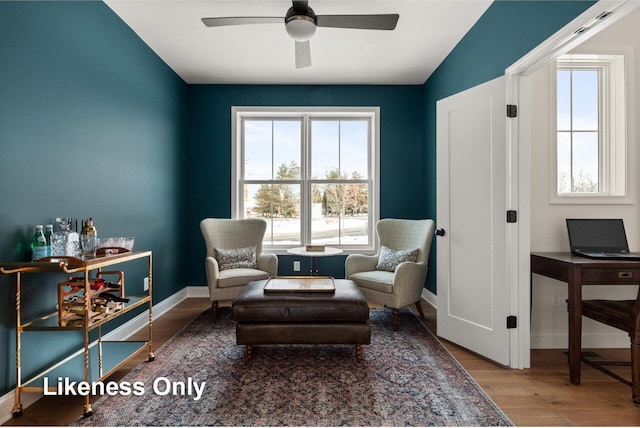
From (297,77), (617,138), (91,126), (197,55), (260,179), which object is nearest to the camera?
(91,126)

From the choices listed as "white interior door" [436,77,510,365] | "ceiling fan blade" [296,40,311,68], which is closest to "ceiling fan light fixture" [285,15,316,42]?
"ceiling fan blade" [296,40,311,68]

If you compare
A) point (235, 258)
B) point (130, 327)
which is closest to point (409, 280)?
point (235, 258)

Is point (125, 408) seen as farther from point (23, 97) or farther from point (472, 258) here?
point (472, 258)

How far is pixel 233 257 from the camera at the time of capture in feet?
12.7

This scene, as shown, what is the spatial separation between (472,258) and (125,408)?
2573 millimetres

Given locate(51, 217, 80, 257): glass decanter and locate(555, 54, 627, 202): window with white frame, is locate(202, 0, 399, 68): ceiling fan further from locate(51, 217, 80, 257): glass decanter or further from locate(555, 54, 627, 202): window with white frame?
locate(51, 217, 80, 257): glass decanter


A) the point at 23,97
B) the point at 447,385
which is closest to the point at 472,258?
the point at 447,385

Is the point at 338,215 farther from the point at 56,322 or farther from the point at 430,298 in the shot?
the point at 56,322

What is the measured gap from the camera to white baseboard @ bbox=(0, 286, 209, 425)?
186 centimetres

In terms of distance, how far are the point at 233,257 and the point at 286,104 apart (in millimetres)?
2134

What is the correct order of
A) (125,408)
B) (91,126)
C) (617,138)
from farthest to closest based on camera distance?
1. (617,138)
2. (91,126)
3. (125,408)

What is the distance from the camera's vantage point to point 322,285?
9.02 ft

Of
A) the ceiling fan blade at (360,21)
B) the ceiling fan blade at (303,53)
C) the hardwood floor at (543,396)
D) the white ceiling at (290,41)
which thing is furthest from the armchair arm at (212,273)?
the ceiling fan blade at (360,21)

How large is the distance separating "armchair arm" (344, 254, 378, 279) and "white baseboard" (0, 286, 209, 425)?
79.6 inches
